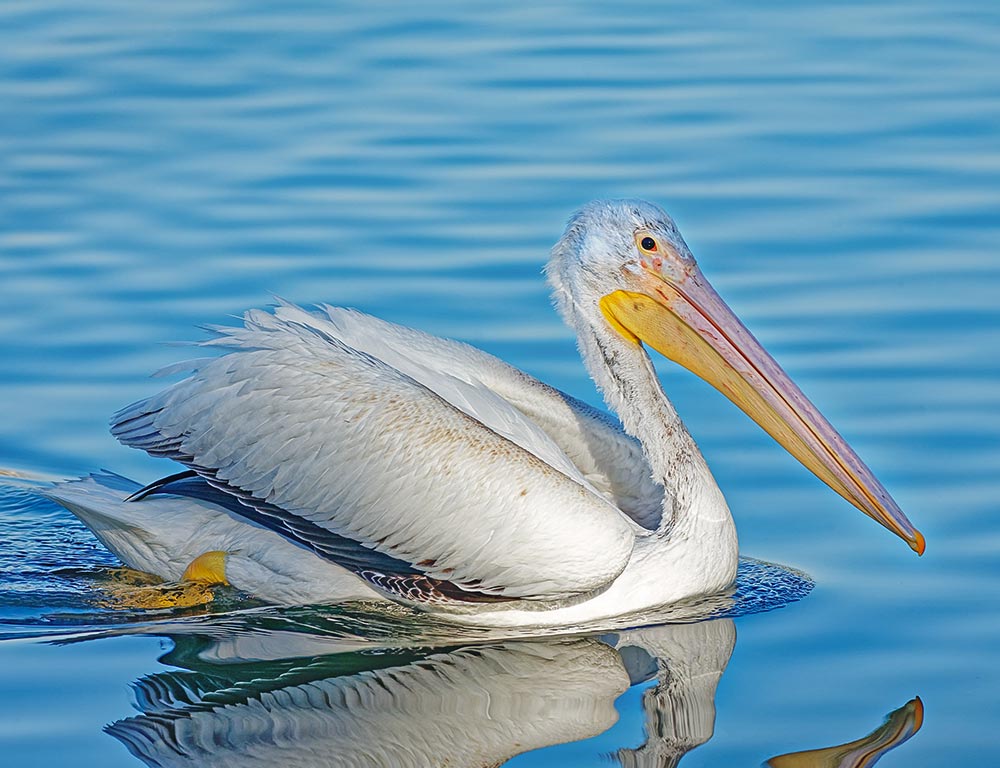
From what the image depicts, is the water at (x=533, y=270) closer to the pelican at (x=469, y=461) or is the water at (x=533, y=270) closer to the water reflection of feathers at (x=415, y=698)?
the water reflection of feathers at (x=415, y=698)

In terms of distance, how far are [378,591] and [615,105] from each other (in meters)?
5.06

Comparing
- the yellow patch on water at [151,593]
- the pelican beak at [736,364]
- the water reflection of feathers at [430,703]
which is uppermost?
the pelican beak at [736,364]

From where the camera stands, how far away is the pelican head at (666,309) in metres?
5.20

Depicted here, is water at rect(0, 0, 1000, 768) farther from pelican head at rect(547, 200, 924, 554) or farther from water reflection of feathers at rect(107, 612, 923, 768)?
pelican head at rect(547, 200, 924, 554)

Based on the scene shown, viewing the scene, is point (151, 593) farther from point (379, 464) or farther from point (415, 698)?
point (415, 698)

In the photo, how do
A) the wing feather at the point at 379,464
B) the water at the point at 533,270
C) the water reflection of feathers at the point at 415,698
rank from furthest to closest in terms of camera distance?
the wing feather at the point at 379,464, the water at the point at 533,270, the water reflection of feathers at the point at 415,698

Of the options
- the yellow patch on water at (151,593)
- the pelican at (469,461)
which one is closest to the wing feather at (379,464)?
the pelican at (469,461)

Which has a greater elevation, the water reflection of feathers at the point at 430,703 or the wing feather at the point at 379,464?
the wing feather at the point at 379,464

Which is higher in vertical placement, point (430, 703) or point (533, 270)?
point (533, 270)

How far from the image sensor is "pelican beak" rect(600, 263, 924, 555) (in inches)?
201

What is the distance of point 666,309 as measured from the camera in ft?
17.5

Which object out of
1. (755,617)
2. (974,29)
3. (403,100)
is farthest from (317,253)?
(974,29)

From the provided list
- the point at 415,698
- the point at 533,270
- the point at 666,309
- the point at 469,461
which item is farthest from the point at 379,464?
the point at 533,270

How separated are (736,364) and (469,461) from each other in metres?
0.94
